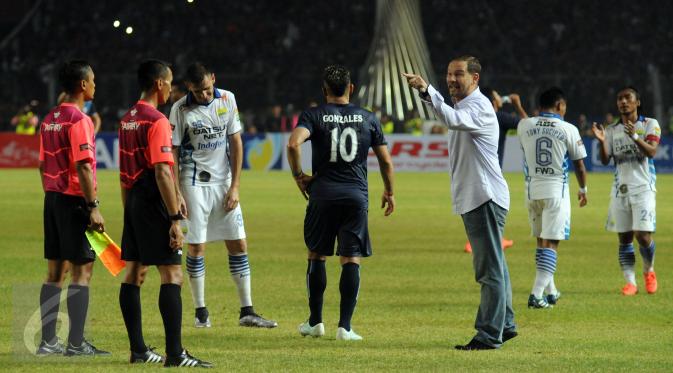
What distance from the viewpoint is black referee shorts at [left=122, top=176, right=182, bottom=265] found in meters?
8.69

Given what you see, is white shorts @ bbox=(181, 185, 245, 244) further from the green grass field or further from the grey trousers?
the grey trousers

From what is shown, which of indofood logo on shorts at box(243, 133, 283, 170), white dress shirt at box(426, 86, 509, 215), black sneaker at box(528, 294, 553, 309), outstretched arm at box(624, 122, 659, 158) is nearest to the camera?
white dress shirt at box(426, 86, 509, 215)

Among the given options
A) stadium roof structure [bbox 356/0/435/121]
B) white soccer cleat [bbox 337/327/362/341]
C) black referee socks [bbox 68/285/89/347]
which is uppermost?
stadium roof structure [bbox 356/0/435/121]

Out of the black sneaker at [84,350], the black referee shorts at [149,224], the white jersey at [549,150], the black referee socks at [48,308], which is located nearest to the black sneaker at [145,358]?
the black sneaker at [84,350]

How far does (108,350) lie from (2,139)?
117 ft

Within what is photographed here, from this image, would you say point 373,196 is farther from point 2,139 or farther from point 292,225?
point 2,139

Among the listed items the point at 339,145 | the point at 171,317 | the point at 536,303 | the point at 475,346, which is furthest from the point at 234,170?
the point at 536,303

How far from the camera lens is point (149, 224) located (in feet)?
28.6

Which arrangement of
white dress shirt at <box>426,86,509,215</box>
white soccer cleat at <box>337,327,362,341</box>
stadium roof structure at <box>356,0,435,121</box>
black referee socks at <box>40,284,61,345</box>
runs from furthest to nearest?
stadium roof structure at <box>356,0,435,121</box> < white soccer cleat at <box>337,327,362,341</box> < white dress shirt at <box>426,86,509,215</box> < black referee socks at <box>40,284,61,345</box>

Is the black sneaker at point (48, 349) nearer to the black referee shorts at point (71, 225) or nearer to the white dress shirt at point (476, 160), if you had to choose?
the black referee shorts at point (71, 225)

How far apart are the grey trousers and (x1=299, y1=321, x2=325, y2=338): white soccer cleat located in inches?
52.0

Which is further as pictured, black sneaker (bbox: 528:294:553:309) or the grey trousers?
black sneaker (bbox: 528:294:553:309)

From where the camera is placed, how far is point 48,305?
30.7 ft

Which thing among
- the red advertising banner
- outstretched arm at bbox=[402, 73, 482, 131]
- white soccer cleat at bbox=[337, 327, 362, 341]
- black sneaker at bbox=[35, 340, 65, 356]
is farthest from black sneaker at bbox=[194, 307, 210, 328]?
the red advertising banner
